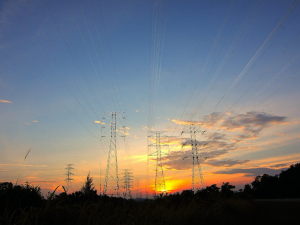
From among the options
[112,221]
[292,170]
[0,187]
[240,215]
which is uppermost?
[292,170]

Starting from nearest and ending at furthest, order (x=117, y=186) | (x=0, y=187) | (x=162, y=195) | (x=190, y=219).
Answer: (x=0, y=187), (x=190, y=219), (x=162, y=195), (x=117, y=186)

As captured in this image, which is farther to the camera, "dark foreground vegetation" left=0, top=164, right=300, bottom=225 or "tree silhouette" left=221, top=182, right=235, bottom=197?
"tree silhouette" left=221, top=182, right=235, bottom=197

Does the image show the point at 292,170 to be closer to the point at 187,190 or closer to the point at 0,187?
the point at 187,190

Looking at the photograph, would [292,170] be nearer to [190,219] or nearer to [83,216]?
[190,219]

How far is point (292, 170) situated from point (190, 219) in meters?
80.5

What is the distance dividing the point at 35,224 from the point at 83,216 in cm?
140

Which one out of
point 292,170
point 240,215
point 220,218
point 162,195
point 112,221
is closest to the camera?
point 112,221

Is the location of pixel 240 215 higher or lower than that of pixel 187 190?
lower

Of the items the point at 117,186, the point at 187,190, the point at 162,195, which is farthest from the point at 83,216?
the point at 117,186

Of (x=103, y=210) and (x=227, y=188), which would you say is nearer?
(x=103, y=210)

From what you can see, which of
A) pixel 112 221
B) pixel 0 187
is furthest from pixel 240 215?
pixel 0 187

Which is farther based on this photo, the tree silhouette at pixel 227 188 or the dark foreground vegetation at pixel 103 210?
the tree silhouette at pixel 227 188

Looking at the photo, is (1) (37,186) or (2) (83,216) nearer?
(2) (83,216)

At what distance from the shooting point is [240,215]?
17.5 meters
